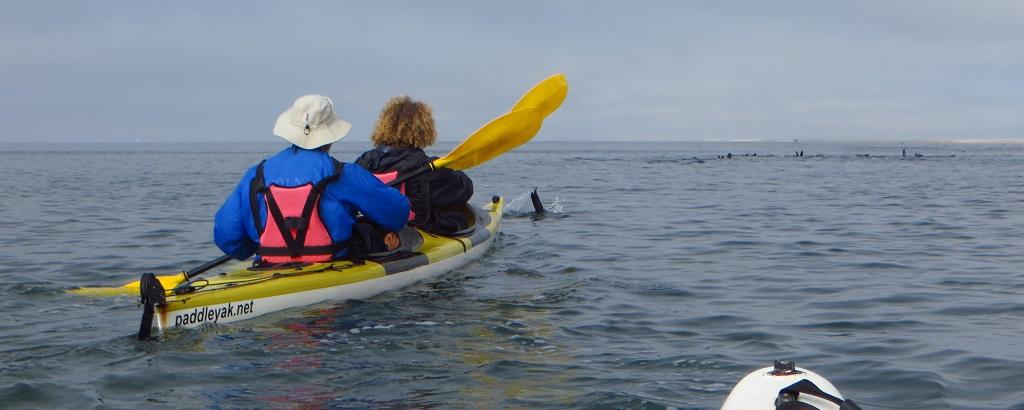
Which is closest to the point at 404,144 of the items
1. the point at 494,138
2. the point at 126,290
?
the point at 494,138

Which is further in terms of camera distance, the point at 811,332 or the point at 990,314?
Result: the point at 990,314

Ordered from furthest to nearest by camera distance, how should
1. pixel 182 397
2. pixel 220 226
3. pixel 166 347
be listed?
pixel 220 226 → pixel 166 347 → pixel 182 397

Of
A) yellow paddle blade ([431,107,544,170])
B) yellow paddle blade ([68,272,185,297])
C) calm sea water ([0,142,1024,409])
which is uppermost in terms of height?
yellow paddle blade ([431,107,544,170])

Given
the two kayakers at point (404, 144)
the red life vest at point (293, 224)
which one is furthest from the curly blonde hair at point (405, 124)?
the red life vest at point (293, 224)

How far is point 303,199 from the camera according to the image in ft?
23.0

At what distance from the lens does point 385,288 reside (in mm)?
8078

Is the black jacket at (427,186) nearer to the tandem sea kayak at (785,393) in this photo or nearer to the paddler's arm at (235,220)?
the paddler's arm at (235,220)

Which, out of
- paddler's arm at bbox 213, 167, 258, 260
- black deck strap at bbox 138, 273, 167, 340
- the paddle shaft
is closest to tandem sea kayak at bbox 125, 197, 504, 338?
→ black deck strap at bbox 138, 273, 167, 340

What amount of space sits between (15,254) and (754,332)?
27.3 feet

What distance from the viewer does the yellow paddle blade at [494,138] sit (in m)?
9.55

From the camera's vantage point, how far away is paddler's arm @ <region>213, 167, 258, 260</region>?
7.22 meters

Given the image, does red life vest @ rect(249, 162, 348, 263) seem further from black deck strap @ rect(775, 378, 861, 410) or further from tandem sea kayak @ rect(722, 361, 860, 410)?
black deck strap @ rect(775, 378, 861, 410)

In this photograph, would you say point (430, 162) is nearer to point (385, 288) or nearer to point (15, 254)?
point (385, 288)

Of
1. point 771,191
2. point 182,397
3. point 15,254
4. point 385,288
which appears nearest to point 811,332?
point 385,288
